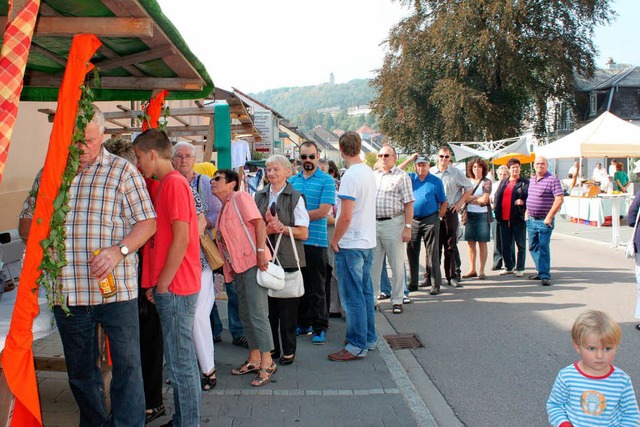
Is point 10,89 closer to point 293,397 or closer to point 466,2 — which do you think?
point 293,397

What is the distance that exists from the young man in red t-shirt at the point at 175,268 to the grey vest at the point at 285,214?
1.71 meters

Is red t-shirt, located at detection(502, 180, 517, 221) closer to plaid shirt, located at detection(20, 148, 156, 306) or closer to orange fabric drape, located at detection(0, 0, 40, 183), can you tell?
plaid shirt, located at detection(20, 148, 156, 306)

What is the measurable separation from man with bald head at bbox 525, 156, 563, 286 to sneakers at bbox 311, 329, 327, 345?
14.7 feet

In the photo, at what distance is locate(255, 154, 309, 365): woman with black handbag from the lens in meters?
5.46

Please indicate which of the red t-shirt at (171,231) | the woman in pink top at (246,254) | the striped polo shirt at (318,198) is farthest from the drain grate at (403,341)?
the red t-shirt at (171,231)

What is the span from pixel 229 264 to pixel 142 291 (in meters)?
1.08

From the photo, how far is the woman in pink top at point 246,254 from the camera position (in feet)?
16.0

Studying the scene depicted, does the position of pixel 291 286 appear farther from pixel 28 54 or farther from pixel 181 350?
pixel 28 54

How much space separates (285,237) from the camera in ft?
18.2

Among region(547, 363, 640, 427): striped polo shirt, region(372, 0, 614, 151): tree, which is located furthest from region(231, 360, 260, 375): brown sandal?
region(372, 0, 614, 151): tree

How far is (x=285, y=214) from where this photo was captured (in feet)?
18.4

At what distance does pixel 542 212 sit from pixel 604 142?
23.7 feet

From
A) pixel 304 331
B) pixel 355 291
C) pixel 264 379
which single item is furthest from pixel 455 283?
pixel 264 379

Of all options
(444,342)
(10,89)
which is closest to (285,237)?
(444,342)
